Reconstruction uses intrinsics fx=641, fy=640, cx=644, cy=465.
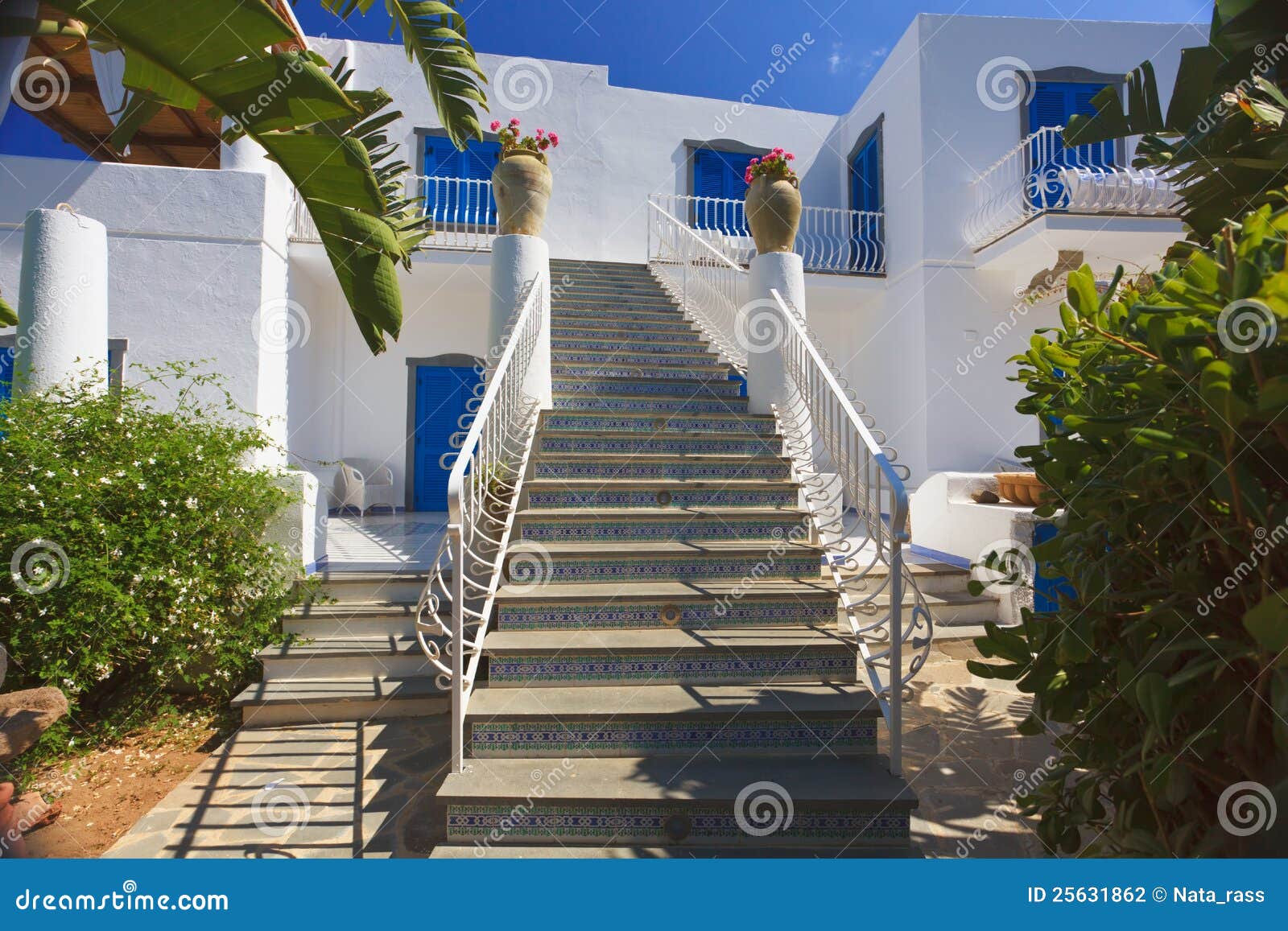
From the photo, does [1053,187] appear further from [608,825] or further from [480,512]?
[608,825]

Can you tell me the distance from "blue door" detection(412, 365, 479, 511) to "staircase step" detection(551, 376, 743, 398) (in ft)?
13.9

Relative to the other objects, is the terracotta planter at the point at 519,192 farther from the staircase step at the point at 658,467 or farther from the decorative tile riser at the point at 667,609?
the decorative tile riser at the point at 667,609

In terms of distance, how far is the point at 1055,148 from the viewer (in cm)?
860

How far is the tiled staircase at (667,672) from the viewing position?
2.62 metres

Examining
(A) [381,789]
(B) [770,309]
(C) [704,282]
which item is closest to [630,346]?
(C) [704,282]

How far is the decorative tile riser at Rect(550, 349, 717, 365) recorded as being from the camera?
20.4ft

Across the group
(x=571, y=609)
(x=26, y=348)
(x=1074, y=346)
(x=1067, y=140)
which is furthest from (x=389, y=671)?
(x=1067, y=140)

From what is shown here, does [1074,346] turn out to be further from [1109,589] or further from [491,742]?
[491,742]

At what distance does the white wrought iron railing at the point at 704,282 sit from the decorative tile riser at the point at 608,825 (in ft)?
13.8

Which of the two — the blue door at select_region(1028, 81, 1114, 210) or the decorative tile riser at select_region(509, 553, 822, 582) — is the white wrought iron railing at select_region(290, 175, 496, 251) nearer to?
the decorative tile riser at select_region(509, 553, 822, 582)

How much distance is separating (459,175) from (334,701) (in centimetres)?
886

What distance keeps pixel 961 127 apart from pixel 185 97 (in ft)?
31.4

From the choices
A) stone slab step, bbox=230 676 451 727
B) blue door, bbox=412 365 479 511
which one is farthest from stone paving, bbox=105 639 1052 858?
blue door, bbox=412 365 479 511

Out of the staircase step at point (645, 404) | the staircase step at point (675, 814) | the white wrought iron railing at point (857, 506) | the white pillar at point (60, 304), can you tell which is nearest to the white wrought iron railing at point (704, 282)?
the staircase step at point (645, 404)
